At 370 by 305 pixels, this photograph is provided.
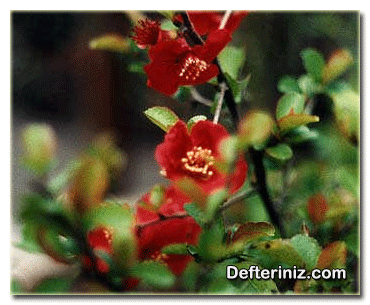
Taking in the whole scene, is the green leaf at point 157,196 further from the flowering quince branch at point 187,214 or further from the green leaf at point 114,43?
the green leaf at point 114,43

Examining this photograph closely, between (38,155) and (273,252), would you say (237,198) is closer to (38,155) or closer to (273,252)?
(273,252)

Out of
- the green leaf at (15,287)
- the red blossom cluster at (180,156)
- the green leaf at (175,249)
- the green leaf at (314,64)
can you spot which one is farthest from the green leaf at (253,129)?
the green leaf at (15,287)

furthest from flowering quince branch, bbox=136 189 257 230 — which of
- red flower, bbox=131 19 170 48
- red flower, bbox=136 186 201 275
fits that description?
red flower, bbox=131 19 170 48

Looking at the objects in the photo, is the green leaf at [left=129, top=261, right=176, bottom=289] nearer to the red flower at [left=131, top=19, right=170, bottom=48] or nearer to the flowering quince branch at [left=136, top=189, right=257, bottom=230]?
the flowering quince branch at [left=136, top=189, right=257, bottom=230]

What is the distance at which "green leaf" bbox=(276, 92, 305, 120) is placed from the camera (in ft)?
3.10

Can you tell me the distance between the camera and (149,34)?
35.6 inches

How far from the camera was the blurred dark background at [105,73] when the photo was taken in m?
1.15

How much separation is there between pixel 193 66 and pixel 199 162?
0.11m

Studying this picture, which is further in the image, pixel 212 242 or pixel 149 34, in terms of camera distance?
pixel 149 34

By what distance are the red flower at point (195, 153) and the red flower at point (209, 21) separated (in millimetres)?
150

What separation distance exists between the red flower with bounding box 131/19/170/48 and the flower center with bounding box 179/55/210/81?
1.6 inches

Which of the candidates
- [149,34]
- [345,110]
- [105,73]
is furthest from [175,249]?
[105,73]
